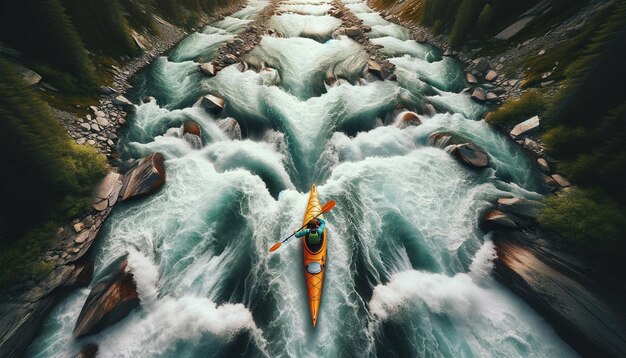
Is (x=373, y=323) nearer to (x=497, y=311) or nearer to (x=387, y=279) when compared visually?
(x=387, y=279)

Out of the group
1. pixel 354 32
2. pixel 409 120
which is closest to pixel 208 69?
pixel 409 120

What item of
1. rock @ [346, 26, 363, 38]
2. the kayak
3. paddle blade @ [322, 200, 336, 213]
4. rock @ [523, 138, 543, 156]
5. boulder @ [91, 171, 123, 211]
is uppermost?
rock @ [346, 26, 363, 38]

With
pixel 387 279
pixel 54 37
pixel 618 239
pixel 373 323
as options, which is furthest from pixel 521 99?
pixel 54 37

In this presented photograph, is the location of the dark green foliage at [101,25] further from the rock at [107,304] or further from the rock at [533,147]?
the rock at [533,147]

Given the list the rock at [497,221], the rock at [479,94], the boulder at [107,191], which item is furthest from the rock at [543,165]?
the boulder at [107,191]

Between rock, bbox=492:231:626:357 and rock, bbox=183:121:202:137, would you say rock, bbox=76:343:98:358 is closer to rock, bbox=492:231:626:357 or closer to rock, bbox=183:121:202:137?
rock, bbox=183:121:202:137

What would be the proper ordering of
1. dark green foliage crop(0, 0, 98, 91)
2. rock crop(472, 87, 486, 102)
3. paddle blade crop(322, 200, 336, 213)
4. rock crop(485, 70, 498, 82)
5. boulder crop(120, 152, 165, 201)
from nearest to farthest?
1. paddle blade crop(322, 200, 336, 213)
2. boulder crop(120, 152, 165, 201)
3. dark green foliage crop(0, 0, 98, 91)
4. rock crop(472, 87, 486, 102)
5. rock crop(485, 70, 498, 82)

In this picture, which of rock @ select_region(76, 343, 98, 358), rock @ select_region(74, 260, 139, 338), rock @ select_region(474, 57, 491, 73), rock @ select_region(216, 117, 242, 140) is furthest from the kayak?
rock @ select_region(474, 57, 491, 73)
